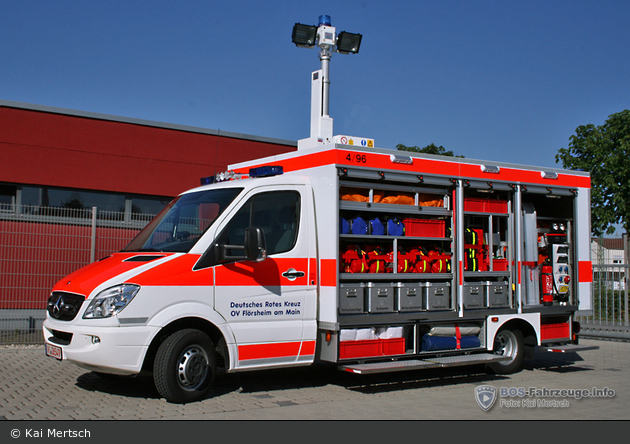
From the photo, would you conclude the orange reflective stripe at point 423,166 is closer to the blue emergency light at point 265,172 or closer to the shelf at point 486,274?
the blue emergency light at point 265,172

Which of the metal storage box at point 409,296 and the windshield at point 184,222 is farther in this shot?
the metal storage box at point 409,296

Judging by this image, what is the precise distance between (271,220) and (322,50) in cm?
465

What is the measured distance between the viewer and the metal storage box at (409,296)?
821cm

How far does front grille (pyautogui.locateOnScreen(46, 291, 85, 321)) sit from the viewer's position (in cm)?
660

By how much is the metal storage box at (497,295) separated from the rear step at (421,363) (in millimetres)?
745

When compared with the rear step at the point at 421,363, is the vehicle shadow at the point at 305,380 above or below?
below

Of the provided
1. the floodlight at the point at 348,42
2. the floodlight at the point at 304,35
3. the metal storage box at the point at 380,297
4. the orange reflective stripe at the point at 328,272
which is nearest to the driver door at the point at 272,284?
the orange reflective stripe at the point at 328,272

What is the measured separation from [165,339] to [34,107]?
11.8 metres

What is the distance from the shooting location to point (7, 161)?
15.9 m

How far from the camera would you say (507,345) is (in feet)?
31.0

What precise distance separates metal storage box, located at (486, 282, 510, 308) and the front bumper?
487cm

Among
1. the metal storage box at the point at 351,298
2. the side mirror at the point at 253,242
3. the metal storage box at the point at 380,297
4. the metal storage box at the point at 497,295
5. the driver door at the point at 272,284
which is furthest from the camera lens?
the metal storage box at the point at 497,295
